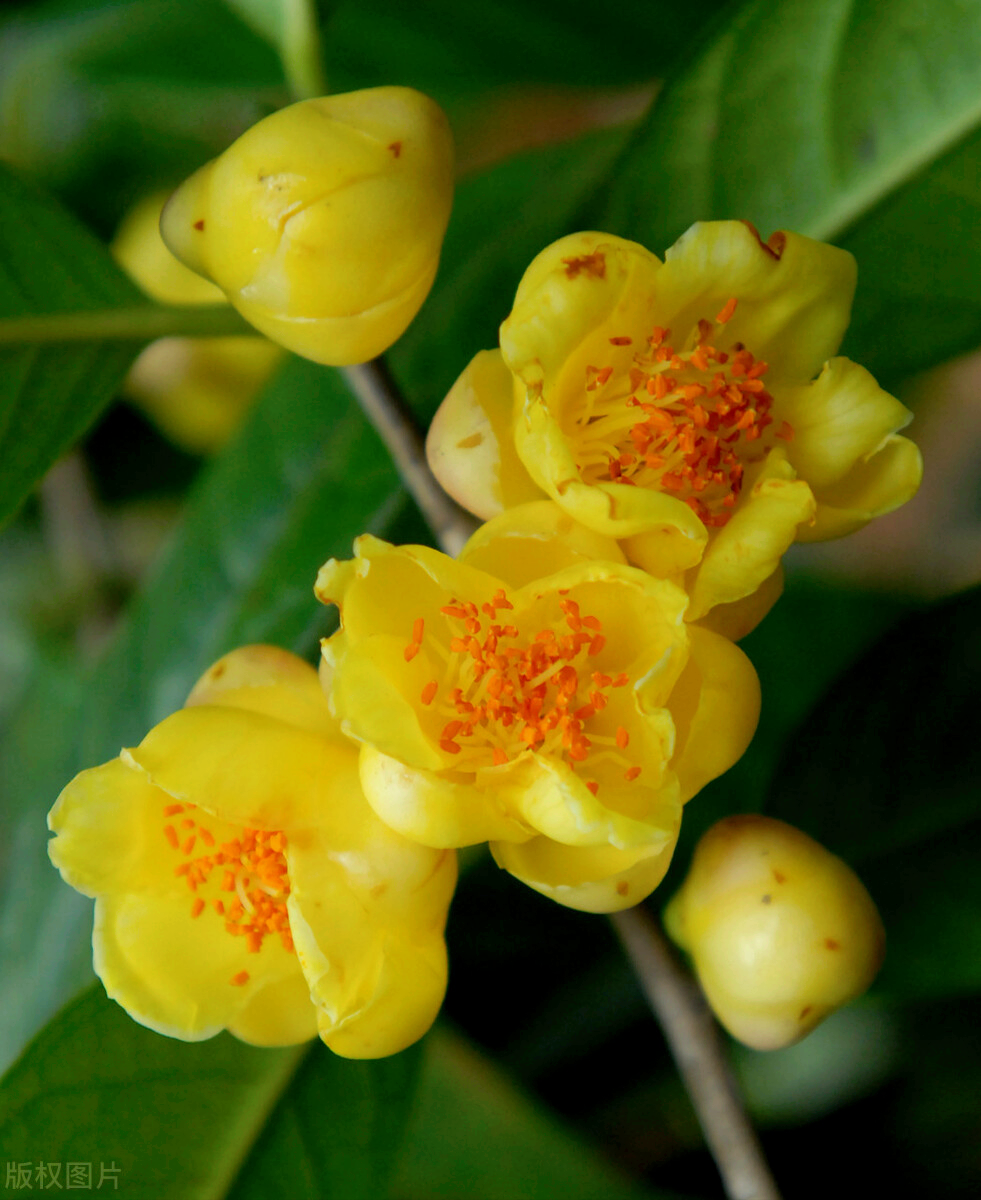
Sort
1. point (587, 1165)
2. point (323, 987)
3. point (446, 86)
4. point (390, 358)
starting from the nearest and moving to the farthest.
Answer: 1. point (323, 987)
2. point (390, 358)
3. point (587, 1165)
4. point (446, 86)

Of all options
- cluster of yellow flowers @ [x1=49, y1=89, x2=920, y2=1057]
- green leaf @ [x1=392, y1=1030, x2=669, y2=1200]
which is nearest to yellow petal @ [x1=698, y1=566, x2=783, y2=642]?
cluster of yellow flowers @ [x1=49, y1=89, x2=920, y2=1057]

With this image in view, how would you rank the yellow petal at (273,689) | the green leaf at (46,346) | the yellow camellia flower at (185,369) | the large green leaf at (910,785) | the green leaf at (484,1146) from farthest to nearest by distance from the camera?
the yellow camellia flower at (185,369) < the green leaf at (484,1146) < the large green leaf at (910,785) < the green leaf at (46,346) < the yellow petal at (273,689)

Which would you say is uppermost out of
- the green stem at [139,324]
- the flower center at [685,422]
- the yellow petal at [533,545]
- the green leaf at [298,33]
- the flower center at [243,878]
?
the green leaf at [298,33]

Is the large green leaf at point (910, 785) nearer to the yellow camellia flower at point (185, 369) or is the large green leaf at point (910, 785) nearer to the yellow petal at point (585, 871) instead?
the yellow petal at point (585, 871)

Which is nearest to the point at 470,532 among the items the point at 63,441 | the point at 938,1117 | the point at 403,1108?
the point at 63,441

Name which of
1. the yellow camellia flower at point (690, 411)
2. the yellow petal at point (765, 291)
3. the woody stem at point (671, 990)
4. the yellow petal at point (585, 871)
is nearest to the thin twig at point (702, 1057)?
the woody stem at point (671, 990)

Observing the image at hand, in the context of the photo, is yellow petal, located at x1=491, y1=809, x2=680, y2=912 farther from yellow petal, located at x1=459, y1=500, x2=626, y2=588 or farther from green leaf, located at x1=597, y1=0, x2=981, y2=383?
green leaf, located at x1=597, y1=0, x2=981, y2=383

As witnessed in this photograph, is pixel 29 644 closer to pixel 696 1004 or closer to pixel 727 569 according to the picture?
pixel 696 1004
